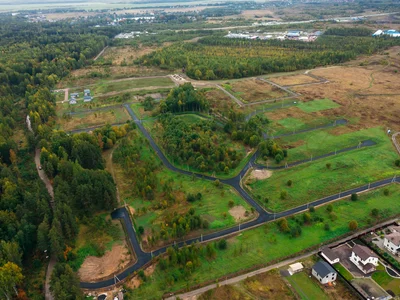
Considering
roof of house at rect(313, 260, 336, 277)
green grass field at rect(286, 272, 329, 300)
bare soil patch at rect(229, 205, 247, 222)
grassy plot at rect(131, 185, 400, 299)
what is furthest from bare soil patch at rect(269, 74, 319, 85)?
green grass field at rect(286, 272, 329, 300)

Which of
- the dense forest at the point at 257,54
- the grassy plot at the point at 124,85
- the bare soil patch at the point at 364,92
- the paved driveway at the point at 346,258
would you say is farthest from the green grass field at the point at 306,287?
the dense forest at the point at 257,54

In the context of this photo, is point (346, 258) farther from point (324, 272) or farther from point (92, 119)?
point (92, 119)

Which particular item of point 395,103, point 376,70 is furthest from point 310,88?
point 376,70

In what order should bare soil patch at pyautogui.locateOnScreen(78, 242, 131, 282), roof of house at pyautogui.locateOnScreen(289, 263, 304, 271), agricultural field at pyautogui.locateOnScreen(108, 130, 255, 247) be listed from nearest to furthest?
roof of house at pyautogui.locateOnScreen(289, 263, 304, 271) → bare soil patch at pyautogui.locateOnScreen(78, 242, 131, 282) → agricultural field at pyautogui.locateOnScreen(108, 130, 255, 247)

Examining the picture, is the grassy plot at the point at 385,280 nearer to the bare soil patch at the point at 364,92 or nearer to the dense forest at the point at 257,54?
the bare soil patch at the point at 364,92

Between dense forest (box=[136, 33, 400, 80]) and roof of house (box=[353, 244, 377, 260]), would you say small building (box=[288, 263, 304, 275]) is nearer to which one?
roof of house (box=[353, 244, 377, 260])

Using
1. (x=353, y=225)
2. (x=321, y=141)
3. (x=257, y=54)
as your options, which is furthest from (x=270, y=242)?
(x=257, y=54)
